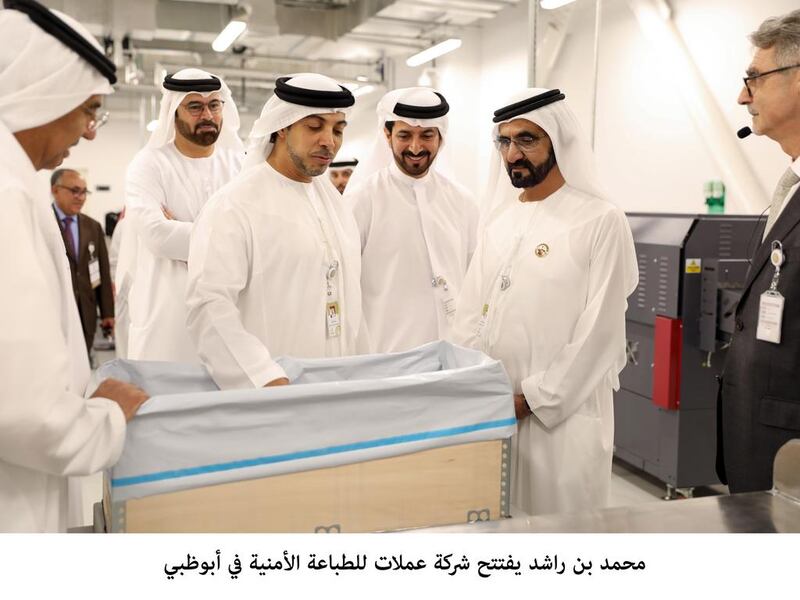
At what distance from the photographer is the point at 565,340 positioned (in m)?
2.34

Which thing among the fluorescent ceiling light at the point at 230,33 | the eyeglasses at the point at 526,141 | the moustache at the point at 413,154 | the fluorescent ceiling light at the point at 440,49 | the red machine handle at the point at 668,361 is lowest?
the red machine handle at the point at 668,361

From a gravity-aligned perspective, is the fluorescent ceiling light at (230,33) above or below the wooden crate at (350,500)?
above

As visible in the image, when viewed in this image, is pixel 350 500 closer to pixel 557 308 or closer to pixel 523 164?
pixel 557 308

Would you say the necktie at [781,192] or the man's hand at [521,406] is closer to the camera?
the necktie at [781,192]

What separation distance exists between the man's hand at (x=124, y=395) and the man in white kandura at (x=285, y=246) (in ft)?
2.24

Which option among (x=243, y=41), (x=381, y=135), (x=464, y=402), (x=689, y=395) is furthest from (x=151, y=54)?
(x=464, y=402)

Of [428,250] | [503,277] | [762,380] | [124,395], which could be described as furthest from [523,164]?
[124,395]

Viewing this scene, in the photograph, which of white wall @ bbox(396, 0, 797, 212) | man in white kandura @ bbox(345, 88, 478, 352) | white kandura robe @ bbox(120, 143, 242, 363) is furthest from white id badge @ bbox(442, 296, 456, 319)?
white wall @ bbox(396, 0, 797, 212)

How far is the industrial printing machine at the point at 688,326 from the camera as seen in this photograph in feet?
12.2

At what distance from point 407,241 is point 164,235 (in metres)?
1.04

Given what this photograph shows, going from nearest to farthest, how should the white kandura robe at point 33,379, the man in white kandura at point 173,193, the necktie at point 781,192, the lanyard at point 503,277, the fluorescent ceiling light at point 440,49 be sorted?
the white kandura robe at point 33,379 → the necktie at point 781,192 → the lanyard at point 503,277 → the man in white kandura at point 173,193 → the fluorescent ceiling light at point 440,49

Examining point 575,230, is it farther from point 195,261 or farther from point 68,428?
point 68,428

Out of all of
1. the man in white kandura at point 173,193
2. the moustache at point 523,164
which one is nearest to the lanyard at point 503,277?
the moustache at point 523,164

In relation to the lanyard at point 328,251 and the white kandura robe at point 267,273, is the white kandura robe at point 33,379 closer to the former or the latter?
the white kandura robe at point 267,273
